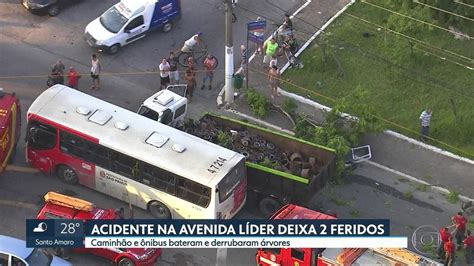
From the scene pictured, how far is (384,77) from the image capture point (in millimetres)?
36188

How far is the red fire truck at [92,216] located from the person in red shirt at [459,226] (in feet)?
29.0

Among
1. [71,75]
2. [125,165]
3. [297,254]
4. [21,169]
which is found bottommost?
[21,169]

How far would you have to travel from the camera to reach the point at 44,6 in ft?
125

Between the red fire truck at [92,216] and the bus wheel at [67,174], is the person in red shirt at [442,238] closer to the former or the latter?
the red fire truck at [92,216]

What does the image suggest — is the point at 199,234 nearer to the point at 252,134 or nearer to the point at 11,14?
the point at 252,134

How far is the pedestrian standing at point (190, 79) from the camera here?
34.4 meters

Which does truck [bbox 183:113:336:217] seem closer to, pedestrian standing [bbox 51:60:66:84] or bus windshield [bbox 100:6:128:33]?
pedestrian standing [bbox 51:60:66:84]

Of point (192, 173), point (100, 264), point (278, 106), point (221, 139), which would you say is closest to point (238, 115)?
point (278, 106)

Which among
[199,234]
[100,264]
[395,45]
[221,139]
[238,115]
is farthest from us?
[395,45]

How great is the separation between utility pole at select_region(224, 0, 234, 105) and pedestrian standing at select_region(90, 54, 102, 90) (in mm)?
4693

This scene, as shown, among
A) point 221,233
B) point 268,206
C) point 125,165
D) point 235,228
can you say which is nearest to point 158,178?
point 125,165

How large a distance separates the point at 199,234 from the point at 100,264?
3.87m

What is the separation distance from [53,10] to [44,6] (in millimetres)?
486

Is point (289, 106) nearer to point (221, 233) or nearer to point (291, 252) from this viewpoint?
point (291, 252)
